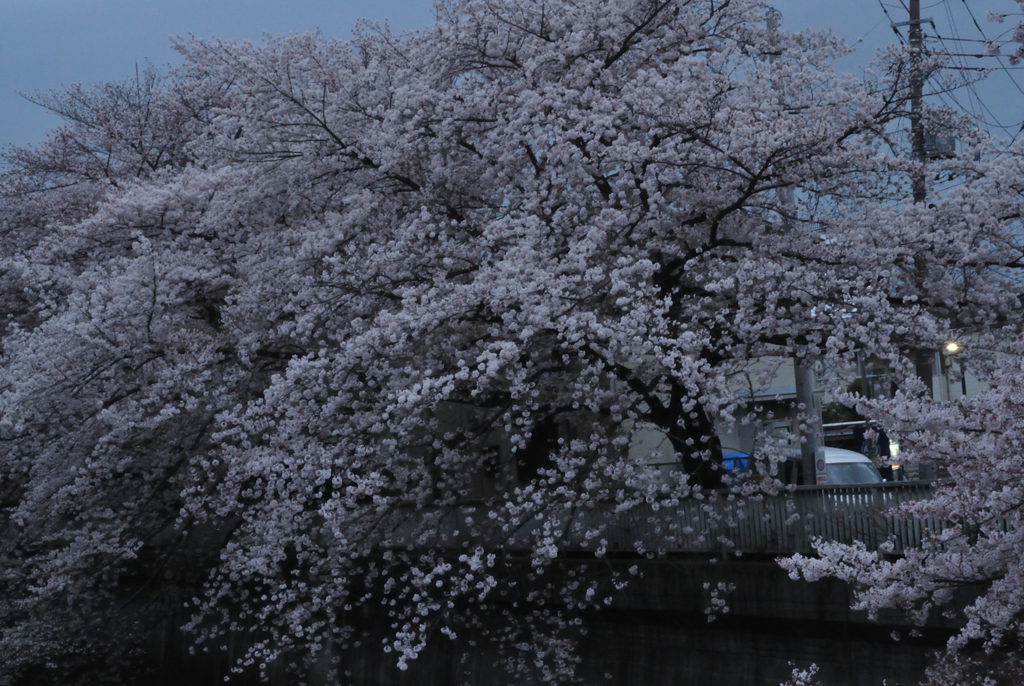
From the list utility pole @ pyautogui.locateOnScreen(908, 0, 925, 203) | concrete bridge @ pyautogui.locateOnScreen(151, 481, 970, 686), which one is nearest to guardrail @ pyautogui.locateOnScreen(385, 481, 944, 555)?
concrete bridge @ pyautogui.locateOnScreen(151, 481, 970, 686)

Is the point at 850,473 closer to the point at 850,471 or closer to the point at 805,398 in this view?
the point at 850,471

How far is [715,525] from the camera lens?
11.7 m

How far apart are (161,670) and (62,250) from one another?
669 centimetres

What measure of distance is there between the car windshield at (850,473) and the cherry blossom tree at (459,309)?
5336 mm

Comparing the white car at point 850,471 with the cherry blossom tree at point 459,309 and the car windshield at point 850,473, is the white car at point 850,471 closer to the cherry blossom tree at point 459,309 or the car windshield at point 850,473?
the car windshield at point 850,473

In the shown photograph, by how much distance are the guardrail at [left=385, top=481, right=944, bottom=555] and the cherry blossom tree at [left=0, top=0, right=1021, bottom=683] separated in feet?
0.51

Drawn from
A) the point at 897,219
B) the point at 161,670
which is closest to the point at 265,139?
the point at 897,219

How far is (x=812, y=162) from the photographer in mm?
11180

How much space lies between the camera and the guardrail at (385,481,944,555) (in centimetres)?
1070

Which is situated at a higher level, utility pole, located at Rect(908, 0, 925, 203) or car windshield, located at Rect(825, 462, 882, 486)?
utility pole, located at Rect(908, 0, 925, 203)

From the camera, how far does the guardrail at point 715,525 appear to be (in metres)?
10.7

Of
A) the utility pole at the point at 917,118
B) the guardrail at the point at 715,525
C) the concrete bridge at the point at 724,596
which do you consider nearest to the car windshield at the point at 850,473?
the concrete bridge at the point at 724,596

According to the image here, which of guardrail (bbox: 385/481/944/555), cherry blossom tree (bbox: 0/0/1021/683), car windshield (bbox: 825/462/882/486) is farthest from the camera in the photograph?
car windshield (bbox: 825/462/882/486)

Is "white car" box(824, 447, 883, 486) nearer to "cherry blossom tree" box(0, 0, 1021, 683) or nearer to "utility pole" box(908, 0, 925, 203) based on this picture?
"cherry blossom tree" box(0, 0, 1021, 683)
